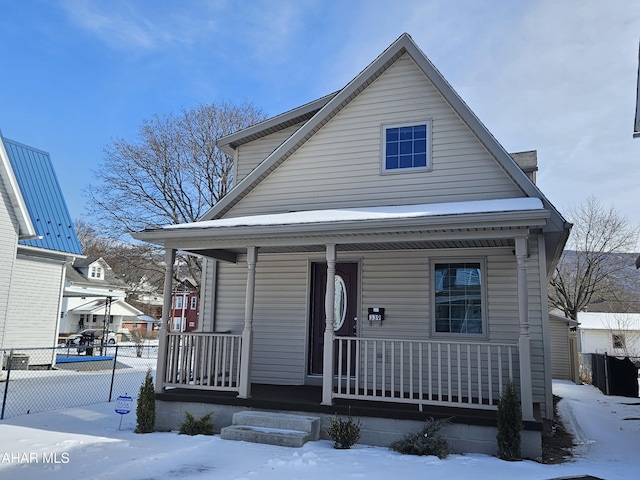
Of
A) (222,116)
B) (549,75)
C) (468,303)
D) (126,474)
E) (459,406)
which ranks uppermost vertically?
(222,116)

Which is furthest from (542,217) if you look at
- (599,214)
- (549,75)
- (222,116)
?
(599,214)

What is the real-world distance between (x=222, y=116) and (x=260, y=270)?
16.4m

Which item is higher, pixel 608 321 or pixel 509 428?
pixel 608 321

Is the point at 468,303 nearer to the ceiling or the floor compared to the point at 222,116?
nearer to the floor

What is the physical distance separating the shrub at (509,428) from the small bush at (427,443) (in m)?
0.67

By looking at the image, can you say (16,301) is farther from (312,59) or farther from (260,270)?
(312,59)

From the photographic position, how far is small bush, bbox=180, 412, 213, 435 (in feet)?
23.4

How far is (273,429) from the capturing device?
22.2 ft

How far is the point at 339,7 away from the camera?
10.4m

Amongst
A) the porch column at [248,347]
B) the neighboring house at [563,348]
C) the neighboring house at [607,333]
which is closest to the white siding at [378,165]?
the porch column at [248,347]

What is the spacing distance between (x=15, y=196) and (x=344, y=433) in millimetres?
12288

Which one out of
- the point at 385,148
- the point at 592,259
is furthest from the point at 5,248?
the point at 592,259

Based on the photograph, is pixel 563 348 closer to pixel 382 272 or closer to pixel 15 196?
pixel 382 272

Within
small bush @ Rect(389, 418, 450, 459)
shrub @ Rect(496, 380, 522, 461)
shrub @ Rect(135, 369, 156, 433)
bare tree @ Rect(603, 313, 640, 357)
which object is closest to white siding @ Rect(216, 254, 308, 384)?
shrub @ Rect(135, 369, 156, 433)
